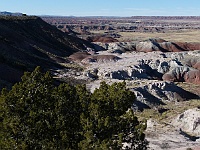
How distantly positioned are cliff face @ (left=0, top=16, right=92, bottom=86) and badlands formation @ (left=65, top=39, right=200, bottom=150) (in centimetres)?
644

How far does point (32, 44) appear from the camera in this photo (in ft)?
280

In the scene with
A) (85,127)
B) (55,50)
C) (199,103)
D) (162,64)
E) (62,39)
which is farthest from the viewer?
(62,39)

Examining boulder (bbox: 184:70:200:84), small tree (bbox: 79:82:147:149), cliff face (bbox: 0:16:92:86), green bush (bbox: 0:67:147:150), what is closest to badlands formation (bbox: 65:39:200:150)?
boulder (bbox: 184:70:200:84)

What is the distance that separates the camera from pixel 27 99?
55.9ft

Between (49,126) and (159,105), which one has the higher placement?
(49,126)

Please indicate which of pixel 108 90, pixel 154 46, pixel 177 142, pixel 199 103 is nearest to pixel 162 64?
pixel 199 103

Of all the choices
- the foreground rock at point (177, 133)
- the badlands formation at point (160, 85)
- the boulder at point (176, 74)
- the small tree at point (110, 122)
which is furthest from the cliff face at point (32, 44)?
the small tree at point (110, 122)

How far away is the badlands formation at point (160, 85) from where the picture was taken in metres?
36.7

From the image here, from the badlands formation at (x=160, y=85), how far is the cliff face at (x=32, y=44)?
6444mm

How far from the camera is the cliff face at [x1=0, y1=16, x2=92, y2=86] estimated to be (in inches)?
2566

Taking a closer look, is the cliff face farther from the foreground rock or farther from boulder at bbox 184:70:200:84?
boulder at bbox 184:70:200:84

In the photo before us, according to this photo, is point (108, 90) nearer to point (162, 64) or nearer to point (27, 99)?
point (27, 99)

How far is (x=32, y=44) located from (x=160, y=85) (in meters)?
40.6

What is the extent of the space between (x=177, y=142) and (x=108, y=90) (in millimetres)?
17706
